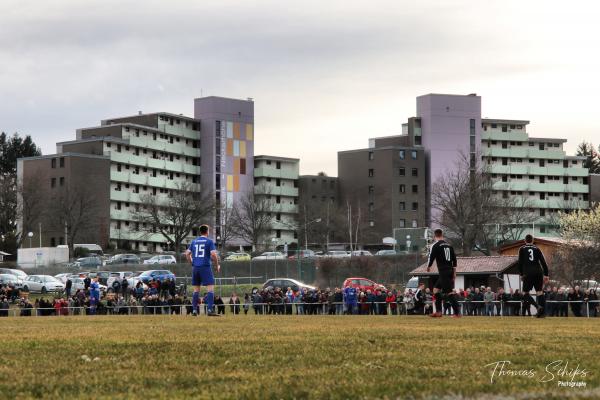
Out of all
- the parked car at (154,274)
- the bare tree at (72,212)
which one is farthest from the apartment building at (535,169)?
the parked car at (154,274)

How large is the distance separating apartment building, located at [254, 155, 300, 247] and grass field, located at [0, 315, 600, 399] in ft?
477

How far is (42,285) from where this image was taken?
79125 mm

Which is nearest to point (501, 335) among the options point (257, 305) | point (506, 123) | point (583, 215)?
point (257, 305)

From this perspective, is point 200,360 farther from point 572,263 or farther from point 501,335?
point 572,263

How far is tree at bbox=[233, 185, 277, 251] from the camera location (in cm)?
14388

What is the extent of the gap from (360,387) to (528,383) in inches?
62.7

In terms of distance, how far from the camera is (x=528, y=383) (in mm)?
9422

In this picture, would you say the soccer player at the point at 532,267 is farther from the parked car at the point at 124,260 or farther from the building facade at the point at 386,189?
the building facade at the point at 386,189

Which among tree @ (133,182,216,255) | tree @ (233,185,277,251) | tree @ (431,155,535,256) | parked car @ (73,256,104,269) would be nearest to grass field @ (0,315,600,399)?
parked car @ (73,256,104,269)

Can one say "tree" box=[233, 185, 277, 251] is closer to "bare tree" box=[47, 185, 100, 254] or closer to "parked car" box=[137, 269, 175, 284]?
"bare tree" box=[47, 185, 100, 254]

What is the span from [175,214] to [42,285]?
5569cm

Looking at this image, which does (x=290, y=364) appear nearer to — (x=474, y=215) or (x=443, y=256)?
(x=443, y=256)

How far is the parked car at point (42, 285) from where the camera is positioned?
3093 inches

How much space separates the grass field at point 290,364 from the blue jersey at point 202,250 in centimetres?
821
